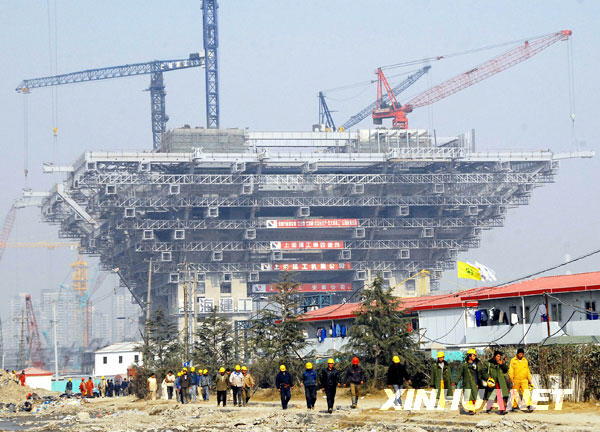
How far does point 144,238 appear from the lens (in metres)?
179

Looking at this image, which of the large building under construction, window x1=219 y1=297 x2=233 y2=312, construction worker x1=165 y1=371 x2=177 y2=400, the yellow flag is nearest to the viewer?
construction worker x1=165 y1=371 x2=177 y2=400

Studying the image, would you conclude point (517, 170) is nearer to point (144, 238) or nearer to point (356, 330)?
point (144, 238)

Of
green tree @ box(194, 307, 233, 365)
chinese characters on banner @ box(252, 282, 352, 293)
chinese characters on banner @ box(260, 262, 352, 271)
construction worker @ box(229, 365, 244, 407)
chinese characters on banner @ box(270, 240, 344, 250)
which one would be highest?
chinese characters on banner @ box(270, 240, 344, 250)

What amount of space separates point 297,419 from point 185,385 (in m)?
14.2

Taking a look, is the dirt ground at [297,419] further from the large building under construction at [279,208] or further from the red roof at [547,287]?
the large building under construction at [279,208]

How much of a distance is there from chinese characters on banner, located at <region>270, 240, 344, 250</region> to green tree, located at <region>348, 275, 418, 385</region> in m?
142

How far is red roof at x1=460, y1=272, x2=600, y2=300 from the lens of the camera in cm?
4572

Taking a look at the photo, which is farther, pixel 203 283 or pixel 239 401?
pixel 203 283

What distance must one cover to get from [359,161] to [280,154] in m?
14.6

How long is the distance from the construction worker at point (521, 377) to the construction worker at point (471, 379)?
3.25ft

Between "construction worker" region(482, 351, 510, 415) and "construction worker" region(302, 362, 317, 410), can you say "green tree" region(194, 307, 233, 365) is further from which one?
"construction worker" region(482, 351, 510, 415)

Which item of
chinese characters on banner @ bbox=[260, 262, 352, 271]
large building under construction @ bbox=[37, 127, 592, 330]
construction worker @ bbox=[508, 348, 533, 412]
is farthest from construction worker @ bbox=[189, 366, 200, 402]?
chinese characters on banner @ bbox=[260, 262, 352, 271]

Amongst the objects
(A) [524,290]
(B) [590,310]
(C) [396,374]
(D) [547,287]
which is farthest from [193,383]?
(B) [590,310]

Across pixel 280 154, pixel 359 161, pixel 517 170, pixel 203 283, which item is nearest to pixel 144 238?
pixel 203 283
